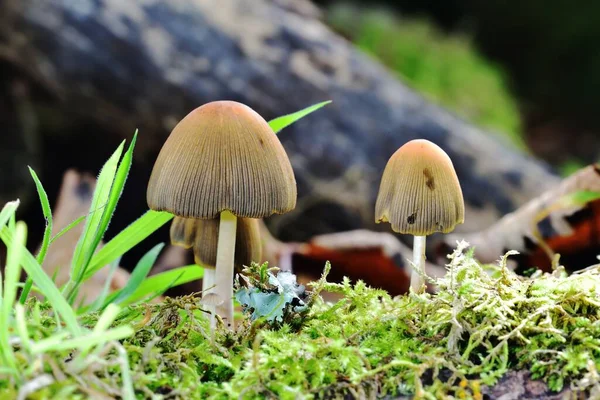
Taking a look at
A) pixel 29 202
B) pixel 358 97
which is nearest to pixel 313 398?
pixel 358 97

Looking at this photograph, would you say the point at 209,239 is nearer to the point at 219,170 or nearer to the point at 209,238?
the point at 209,238

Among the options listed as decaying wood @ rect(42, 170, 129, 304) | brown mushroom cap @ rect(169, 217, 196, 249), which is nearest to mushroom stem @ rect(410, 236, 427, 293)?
brown mushroom cap @ rect(169, 217, 196, 249)

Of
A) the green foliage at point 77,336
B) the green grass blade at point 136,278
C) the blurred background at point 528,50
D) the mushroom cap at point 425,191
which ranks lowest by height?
the green foliage at point 77,336

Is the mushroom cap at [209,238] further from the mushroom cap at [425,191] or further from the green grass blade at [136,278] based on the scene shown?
the mushroom cap at [425,191]

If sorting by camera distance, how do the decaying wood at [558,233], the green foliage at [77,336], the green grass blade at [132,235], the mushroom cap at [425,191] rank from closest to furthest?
the green foliage at [77,336]
the mushroom cap at [425,191]
the green grass blade at [132,235]
the decaying wood at [558,233]

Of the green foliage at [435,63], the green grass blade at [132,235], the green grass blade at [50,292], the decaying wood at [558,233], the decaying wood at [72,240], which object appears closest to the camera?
the green grass blade at [50,292]

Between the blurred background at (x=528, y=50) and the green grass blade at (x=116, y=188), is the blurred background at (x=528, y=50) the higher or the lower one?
the higher one

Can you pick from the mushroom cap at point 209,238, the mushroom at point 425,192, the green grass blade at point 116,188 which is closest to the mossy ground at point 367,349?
the mushroom at point 425,192
